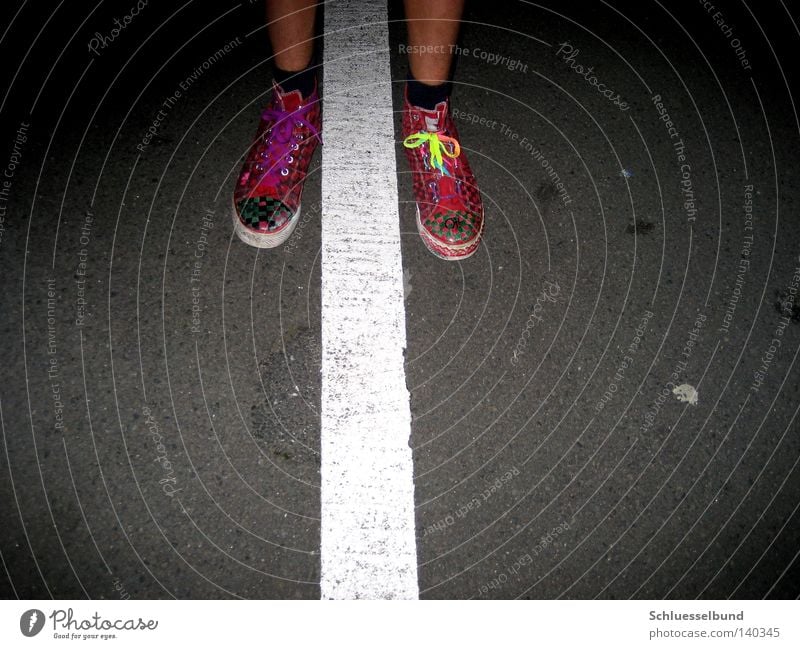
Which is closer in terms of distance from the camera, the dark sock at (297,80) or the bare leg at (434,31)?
the bare leg at (434,31)

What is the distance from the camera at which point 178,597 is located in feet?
4.97

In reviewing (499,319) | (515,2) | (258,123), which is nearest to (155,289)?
(258,123)

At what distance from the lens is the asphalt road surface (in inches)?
63.2

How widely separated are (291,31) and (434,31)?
0.50 meters

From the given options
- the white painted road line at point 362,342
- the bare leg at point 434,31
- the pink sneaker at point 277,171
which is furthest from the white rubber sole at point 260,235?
the bare leg at point 434,31

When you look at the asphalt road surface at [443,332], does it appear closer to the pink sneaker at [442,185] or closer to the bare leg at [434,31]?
the pink sneaker at [442,185]

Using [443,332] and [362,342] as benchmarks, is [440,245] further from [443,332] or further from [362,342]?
[362,342]

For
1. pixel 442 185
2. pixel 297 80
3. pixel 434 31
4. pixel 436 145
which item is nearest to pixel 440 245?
pixel 442 185

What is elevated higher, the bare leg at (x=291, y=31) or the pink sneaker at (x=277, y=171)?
the bare leg at (x=291, y=31)

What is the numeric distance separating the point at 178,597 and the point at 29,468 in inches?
22.7
